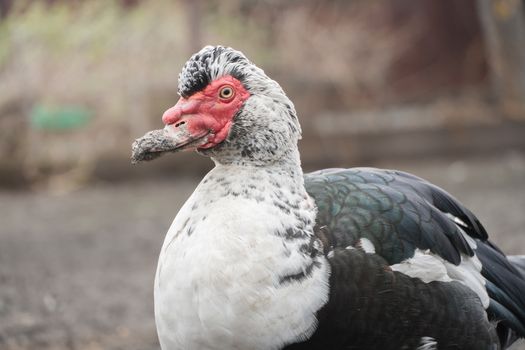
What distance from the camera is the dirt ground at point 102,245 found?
4.56m

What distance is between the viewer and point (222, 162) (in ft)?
9.57

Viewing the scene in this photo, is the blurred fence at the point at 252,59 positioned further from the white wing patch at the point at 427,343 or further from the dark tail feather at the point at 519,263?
the white wing patch at the point at 427,343

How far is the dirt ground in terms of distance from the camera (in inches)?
179

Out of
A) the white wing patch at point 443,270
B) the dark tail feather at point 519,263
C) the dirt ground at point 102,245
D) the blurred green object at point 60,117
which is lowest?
→ the dirt ground at point 102,245

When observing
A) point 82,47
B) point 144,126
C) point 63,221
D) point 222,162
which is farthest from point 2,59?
point 222,162

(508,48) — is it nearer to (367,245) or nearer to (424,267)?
(424,267)

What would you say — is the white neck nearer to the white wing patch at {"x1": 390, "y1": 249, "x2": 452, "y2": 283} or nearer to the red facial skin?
the red facial skin

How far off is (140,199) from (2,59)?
6.21ft

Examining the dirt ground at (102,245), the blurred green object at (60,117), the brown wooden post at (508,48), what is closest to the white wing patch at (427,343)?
the dirt ground at (102,245)

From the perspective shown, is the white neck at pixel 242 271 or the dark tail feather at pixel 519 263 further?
the dark tail feather at pixel 519 263

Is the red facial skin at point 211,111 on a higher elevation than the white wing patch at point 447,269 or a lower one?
higher

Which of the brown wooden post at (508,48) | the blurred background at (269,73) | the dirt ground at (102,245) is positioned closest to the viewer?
the dirt ground at (102,245)

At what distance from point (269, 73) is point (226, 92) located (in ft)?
20.2

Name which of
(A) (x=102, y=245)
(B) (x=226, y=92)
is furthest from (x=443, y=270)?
(A) (x=102, y=245)
